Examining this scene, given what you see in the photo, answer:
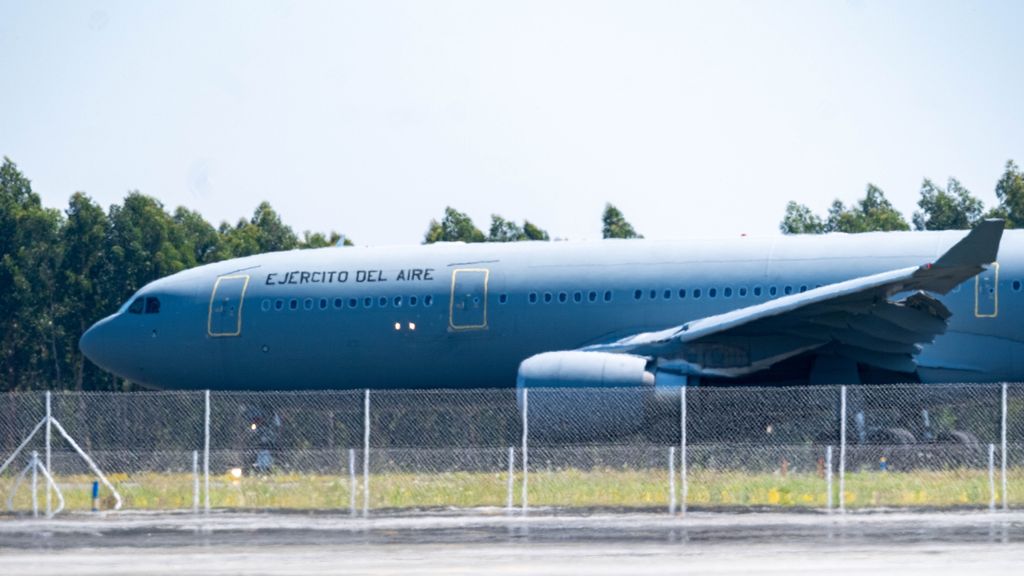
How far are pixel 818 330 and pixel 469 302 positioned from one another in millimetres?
5925

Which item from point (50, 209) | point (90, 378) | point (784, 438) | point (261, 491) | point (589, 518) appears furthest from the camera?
point (50, 209)

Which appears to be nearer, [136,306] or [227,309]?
[227,309]

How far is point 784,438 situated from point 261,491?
28.3ft

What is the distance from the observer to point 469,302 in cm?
2592

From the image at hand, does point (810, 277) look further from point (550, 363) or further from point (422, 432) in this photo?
point (422, 432)

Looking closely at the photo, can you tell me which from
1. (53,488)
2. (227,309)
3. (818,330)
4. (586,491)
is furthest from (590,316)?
(53,488)

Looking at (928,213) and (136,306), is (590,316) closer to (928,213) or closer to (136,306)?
(136,306)

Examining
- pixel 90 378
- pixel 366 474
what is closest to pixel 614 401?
pixel 366 474

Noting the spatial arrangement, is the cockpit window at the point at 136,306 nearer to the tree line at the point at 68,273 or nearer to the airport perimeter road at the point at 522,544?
the airport perimeter road at the point at 522,544

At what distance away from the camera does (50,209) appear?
172 feet

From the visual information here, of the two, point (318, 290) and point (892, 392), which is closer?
point (892, 392)

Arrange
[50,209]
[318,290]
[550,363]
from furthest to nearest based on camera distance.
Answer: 1. [50,209]
2. [318,290]
3. [550,363]

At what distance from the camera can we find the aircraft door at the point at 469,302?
84.8 ft

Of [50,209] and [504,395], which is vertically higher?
[50,209]
